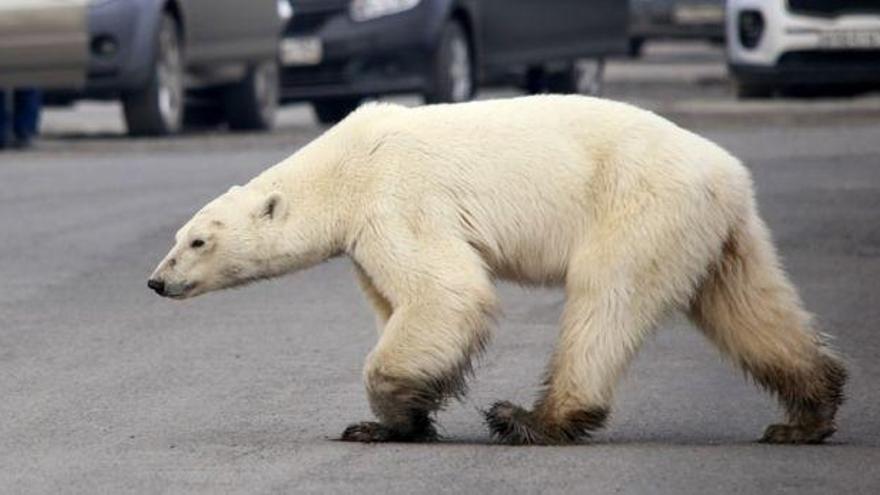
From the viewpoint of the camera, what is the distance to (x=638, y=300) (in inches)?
322

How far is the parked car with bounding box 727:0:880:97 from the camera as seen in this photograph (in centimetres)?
2283

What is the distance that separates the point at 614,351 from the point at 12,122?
13.4m

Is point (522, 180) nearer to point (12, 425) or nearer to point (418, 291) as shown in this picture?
point (418, 291)

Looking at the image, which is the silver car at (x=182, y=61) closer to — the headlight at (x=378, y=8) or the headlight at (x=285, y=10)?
the headlight at (x=285, y=10)

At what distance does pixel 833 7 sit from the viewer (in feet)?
75.9

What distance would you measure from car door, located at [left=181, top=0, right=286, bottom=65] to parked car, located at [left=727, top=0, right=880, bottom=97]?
3.91 meters

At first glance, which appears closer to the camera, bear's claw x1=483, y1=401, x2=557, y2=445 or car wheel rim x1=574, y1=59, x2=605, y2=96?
bear's claw x1=483, y1=401, x2=557, y2=445

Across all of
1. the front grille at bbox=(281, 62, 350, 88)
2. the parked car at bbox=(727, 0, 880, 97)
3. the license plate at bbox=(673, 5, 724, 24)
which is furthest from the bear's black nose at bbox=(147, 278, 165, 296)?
the license plate at bbox=(673, 5, 724, 24)

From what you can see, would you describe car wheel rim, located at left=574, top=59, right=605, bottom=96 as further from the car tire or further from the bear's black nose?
the bear's black nose

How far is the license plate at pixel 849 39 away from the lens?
22688mm

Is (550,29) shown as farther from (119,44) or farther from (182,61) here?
(119,44)

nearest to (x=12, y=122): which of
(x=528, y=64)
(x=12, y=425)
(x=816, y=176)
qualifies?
(x=528, y=64)

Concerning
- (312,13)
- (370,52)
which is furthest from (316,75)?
(370,52)

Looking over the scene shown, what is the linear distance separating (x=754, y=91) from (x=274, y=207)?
17472 mm
